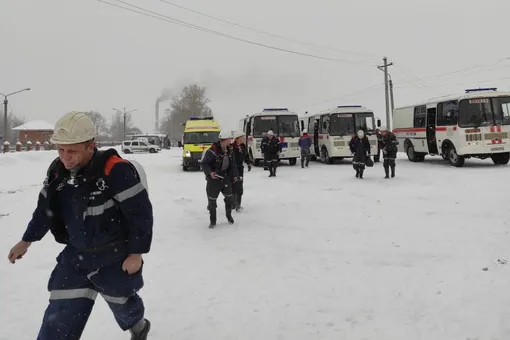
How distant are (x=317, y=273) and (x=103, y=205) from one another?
135 inches

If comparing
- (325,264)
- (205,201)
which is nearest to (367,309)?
(325,264)

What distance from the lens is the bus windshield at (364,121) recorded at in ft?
72.1

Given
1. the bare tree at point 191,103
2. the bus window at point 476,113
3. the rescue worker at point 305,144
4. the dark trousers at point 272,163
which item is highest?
the bare tree at point 191,103

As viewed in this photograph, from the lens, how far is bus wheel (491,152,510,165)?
17406 millimetres

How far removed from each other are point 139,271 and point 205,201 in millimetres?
8605

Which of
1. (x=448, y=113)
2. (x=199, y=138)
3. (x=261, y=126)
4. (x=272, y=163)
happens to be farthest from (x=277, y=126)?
(x=448, y=113)

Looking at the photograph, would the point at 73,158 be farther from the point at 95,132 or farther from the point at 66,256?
the point at 66,256

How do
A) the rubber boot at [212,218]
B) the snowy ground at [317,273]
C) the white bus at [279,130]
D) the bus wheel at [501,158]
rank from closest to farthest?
the snowy ground at [317,273], the rubber boot at [212,218], the bus wheel at [501,158], the white bus at [279,130]

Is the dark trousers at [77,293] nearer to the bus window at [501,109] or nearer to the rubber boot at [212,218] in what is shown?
the rubber boot at [212,218]

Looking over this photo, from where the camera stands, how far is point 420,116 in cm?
1983

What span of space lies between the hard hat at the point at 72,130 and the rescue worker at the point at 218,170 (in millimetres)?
5114

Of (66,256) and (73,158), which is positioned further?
(66,256)

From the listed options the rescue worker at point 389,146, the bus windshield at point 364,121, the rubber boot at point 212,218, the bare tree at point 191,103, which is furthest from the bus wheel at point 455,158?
the bare tree at point 191,103

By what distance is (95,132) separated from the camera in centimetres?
289
